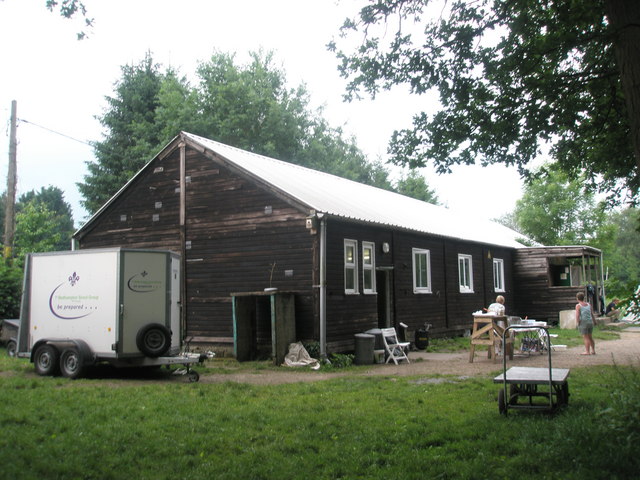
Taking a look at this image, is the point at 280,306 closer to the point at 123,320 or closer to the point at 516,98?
the point at 123,320

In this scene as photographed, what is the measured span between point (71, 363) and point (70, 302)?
1.32 meters

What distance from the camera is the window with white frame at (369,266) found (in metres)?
18.6

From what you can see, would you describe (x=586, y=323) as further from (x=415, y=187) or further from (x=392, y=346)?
(x=415, y=187)

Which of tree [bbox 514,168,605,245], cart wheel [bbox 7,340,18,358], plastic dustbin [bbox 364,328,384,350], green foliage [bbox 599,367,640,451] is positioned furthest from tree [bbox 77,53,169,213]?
green foliage [bbox 599,367,640,451]

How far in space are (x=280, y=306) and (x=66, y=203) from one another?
2772 inches

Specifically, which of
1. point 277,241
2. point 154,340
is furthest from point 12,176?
point 154,340

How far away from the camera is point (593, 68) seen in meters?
11.0

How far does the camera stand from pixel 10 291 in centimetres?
2080

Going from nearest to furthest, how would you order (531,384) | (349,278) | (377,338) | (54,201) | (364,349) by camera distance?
1. (531,384)
2. (364,349)
3. (377,338)
4. (349,278)
5. (54,201)

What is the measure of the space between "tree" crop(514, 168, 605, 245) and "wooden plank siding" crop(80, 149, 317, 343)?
122 ft

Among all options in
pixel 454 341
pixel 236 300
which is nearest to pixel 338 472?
pixel 236 300

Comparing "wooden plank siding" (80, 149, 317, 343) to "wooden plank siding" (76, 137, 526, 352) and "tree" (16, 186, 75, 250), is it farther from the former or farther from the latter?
"tree" (16, 186, 75, 250)

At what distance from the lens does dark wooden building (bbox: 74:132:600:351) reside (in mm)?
16812

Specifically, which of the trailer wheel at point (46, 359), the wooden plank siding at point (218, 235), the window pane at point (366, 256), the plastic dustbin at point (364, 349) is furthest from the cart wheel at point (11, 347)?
the window pane at point (366, 256)
